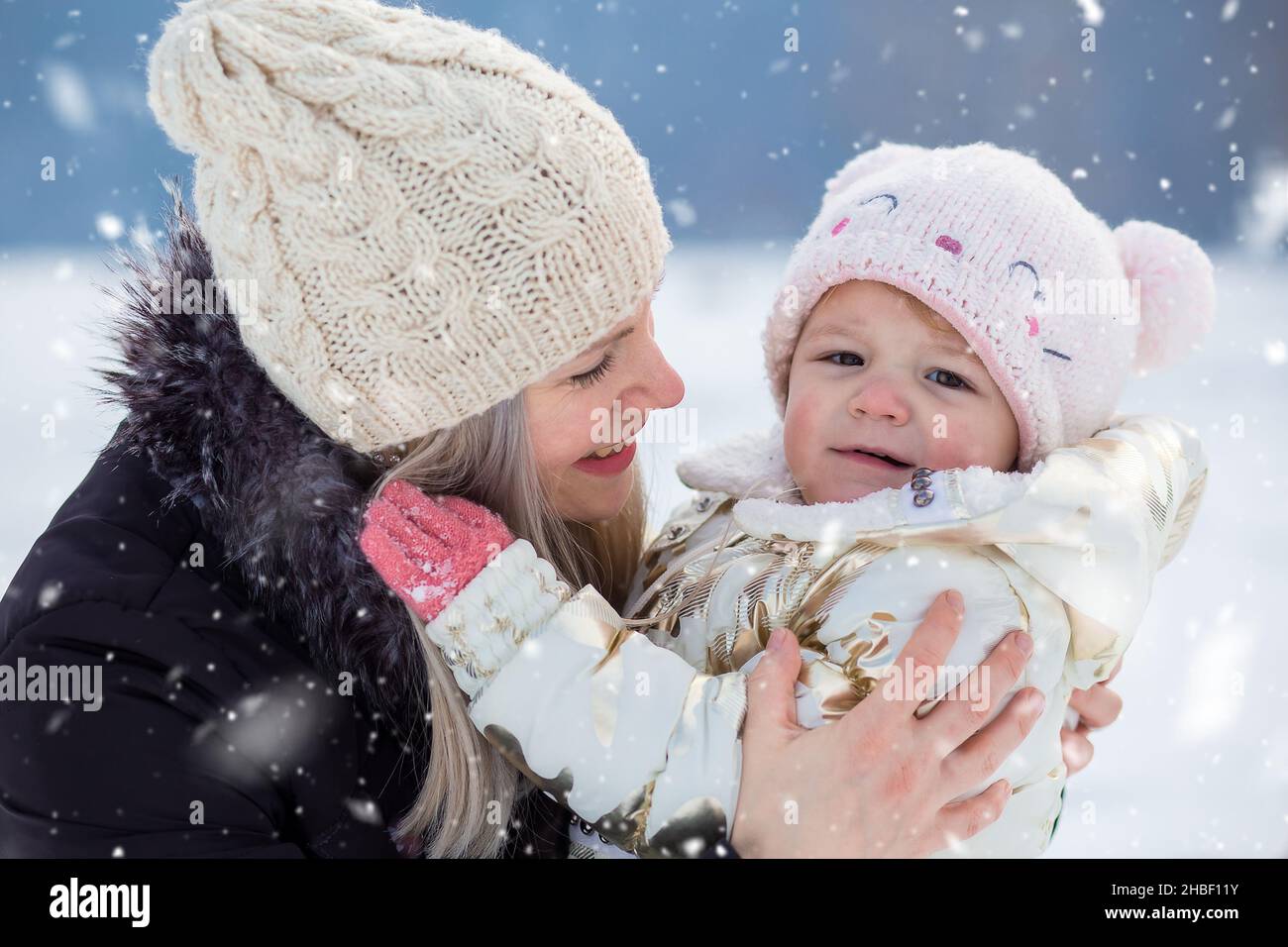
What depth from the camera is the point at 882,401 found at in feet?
4.59

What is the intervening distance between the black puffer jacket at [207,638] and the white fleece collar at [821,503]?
49 centimetres

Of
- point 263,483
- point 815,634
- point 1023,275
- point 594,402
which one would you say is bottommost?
point 815,634

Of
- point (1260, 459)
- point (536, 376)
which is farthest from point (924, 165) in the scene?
point (1260, 459)

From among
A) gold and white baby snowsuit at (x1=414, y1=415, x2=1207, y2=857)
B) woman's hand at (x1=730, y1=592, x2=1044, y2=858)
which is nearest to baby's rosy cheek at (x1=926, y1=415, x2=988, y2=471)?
gold and white baby snowsuit at (x1=414, y1=415, x2=1207, y2=857)

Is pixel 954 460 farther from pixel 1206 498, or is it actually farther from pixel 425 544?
pixel 1206 498

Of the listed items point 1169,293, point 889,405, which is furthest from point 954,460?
point 1169,293

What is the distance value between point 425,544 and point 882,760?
1.88ft

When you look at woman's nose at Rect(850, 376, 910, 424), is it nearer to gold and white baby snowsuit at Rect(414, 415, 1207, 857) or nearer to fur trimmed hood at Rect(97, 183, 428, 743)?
gold and white baby snowsuit at Rect(414, 415, 1207, 857)

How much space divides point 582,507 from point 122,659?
63cm

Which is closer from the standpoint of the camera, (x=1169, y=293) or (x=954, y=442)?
(x=954, y=442)

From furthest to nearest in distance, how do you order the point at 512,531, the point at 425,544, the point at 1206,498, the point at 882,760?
the point at 1206,498
the point at 512,531
the point at 425,544
the point at 882,760

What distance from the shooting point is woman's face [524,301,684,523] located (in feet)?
4.50

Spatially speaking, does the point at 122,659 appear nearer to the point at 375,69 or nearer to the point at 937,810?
the point at 375,69

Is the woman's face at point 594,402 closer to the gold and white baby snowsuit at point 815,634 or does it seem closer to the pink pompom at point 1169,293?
the gold and white baby snowsuit at point 815,634
